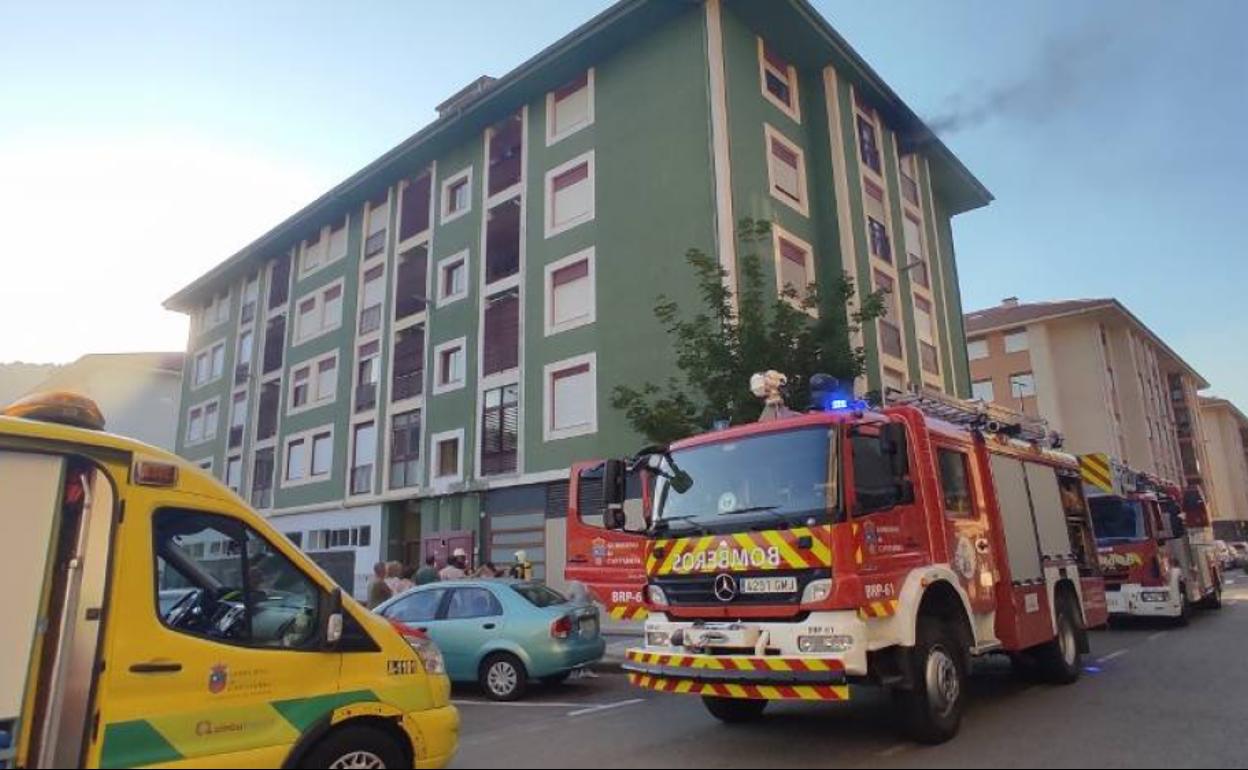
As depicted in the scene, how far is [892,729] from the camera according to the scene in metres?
6.63

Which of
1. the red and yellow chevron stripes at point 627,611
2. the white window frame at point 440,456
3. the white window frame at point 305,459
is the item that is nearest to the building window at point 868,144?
A: the white window frame at point 440,456

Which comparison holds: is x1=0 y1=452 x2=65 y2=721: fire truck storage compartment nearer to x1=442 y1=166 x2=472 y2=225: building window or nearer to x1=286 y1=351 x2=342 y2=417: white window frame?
x1=442 y1=166 x2=472 y2=225: building window

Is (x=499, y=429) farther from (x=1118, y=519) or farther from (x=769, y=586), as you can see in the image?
(x=769, y=586)

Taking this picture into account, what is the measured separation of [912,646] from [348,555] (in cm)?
2421

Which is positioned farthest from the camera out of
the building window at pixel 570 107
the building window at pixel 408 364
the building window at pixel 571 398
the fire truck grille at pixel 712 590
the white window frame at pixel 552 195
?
the building window at pixel 408 364

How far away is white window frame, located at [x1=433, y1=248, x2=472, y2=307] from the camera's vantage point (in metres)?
25.4

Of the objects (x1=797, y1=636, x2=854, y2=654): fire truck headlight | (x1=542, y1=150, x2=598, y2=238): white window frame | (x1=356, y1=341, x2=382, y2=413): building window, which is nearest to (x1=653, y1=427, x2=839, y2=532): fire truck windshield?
(x1=797, y1=636, x2=854, y2=654): fire truck headlight

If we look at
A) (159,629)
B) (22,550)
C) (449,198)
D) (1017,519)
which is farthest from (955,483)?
(449,198)

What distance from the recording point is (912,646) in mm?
5938

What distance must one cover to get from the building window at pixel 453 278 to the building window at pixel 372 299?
10.4ft

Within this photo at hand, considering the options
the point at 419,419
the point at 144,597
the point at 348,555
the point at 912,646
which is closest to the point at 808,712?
the point at 912,646

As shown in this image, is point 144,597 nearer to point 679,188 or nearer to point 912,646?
point 912,646

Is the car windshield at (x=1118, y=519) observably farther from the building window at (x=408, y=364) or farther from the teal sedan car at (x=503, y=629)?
the building window at (x=408, y=364)

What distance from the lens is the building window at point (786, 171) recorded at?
21.4 metres
